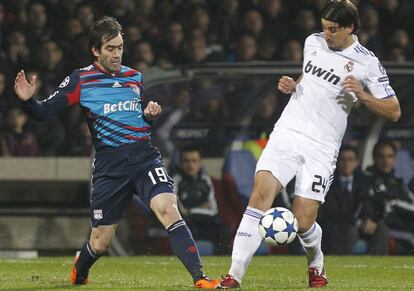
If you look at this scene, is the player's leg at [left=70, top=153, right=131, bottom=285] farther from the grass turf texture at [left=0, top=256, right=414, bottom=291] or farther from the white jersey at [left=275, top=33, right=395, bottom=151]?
the white jersey at [left=275, top=33, right=395, bottom=151]

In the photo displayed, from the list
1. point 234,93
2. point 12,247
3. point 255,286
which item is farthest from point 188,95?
point 255,286

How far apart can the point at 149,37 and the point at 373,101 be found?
855 cm

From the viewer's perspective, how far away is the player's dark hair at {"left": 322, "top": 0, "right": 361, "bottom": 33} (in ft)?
28.7

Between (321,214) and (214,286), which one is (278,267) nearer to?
(321,214)

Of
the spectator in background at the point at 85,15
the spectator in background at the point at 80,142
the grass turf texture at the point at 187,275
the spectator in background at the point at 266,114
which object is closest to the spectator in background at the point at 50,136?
the spectator in background at the point at 80,142

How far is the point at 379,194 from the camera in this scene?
1511cm

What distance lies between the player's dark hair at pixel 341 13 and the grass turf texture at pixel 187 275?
1.91 metres

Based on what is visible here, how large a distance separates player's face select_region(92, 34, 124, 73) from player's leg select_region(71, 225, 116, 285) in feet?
3.86

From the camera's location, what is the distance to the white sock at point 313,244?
8988 millimetres

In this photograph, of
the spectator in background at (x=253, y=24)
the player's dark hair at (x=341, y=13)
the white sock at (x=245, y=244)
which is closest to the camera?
the white sock at (x=245, y=244)

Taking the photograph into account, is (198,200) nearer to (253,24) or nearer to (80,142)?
(80,142)

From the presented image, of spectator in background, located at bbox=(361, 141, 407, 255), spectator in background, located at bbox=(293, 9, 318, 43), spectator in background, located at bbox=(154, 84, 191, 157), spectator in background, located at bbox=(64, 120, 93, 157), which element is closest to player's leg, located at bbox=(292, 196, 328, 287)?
spectator in background, located at bbox=(361, 141, 407, 255)

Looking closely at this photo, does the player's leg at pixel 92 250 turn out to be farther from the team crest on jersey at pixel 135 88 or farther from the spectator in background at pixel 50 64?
Answer: the spectator in background at pixel 50 64

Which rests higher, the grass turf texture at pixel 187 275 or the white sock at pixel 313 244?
the white sock at pixel 313 244
